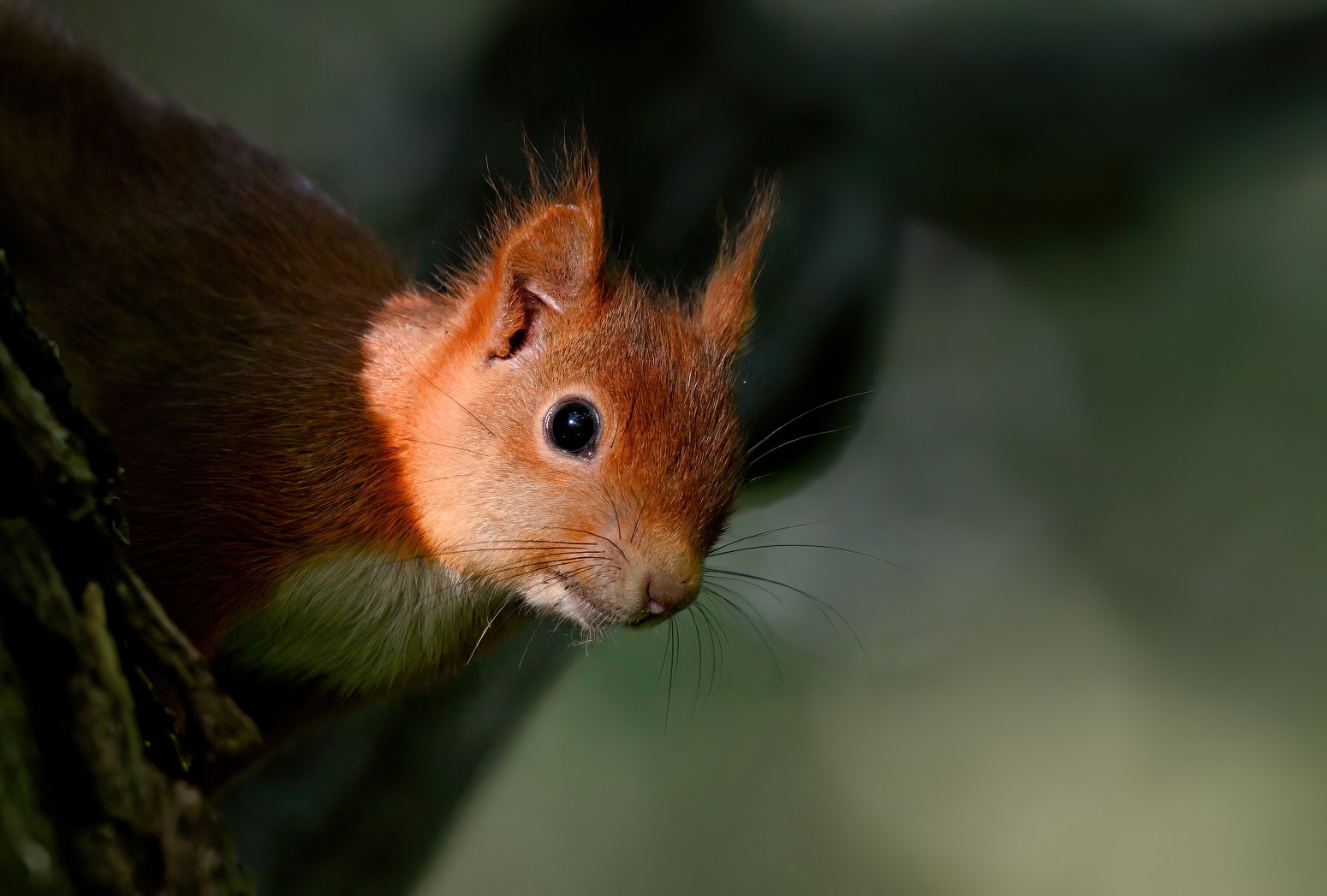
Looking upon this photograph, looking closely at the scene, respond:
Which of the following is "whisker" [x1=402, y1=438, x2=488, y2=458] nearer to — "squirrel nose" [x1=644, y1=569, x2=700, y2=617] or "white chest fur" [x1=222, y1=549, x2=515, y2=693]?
"white chest fur" [x1=222, y1=549, x2=515, y2=693]

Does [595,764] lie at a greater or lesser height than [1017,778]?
lesser

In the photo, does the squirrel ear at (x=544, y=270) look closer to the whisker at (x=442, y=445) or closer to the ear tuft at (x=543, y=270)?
the ear tuft at (x=543, y=270)

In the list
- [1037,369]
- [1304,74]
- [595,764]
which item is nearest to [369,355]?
[595,764]

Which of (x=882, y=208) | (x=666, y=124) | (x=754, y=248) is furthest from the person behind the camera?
(x=882, y=208)

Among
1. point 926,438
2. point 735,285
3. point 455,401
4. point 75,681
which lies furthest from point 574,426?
point 926,438

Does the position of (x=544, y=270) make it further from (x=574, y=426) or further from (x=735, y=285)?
(x=735, y=285)

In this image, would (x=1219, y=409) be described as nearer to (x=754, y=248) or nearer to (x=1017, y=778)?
(x=1017, y=778)
